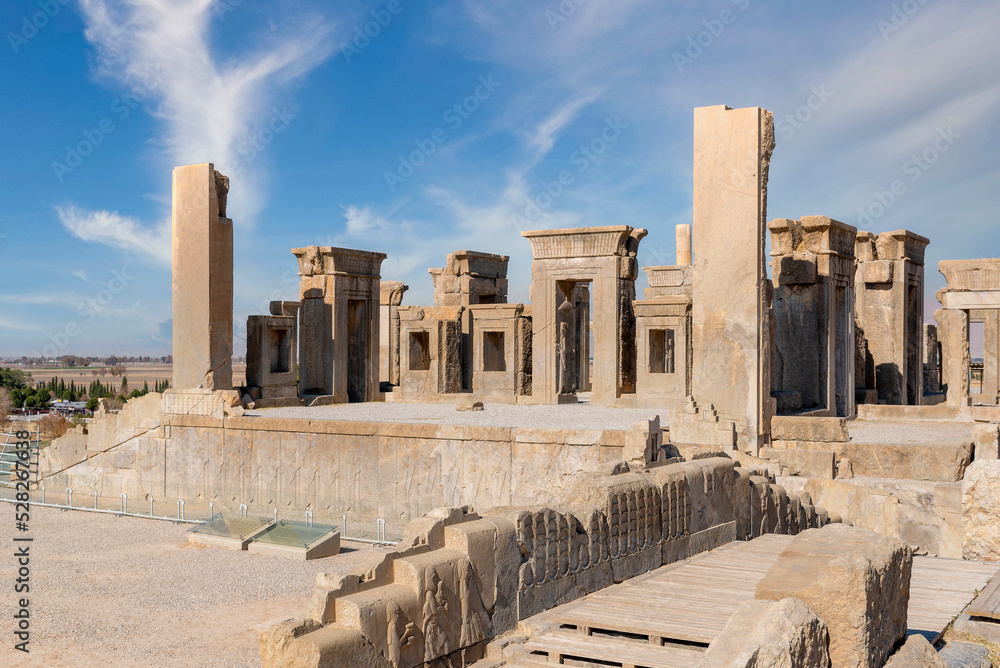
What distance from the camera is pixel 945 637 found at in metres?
5.06

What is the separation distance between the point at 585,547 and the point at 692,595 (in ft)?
2.41

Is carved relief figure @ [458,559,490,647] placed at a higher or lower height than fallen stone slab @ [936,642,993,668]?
higher

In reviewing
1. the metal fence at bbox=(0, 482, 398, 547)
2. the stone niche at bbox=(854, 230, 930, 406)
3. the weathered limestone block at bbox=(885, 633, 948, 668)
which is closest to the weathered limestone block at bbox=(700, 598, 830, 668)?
the weathered limestone block at bbox=(885, 633, 948, 668)

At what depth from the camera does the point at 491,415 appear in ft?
49.2

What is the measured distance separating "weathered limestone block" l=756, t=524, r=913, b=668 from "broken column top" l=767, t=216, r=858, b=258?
1091 centimetres

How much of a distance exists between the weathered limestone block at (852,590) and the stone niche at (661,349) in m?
12.8

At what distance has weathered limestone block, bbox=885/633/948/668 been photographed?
164 inches

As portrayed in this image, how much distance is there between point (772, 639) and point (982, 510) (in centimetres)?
488

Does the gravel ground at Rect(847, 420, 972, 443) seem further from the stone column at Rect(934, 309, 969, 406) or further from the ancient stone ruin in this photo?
the stone column at Rect(934, 309, 969, 406)

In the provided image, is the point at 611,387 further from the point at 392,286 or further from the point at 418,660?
the point at 418,660

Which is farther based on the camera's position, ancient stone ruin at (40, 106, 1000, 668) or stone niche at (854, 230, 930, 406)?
stone niche at (854, 230, 930, 406)

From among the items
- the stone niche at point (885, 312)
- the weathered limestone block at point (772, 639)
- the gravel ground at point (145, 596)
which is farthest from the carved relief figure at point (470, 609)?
the stone niche at point (885, 312)

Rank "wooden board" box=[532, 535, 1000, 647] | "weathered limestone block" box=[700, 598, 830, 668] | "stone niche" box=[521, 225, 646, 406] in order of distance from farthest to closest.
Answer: "stone niche" box=[521, 225, 646, 406] < "wooden board" box=[532, 535, 1000, 647] < "weathered limestone block" box=[700, 598, 830, 668]

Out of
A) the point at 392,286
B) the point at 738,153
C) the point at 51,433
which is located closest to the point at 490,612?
the point at 738,153
